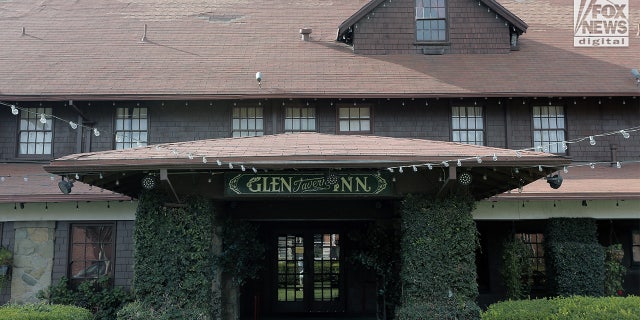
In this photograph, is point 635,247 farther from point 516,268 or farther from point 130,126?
point 130,126

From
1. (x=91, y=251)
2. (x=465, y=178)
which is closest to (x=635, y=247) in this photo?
(x=465, y=178)

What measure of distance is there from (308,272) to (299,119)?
3882 millimetres

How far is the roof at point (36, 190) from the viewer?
12555 mm

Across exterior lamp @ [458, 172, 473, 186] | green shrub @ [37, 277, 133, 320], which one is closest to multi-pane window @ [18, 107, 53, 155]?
green shrub @ [37, 277, 133, 320]

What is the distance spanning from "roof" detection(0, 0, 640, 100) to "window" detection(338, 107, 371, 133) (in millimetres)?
659

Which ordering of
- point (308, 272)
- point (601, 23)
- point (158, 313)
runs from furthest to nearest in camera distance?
1. point (601, 23)
2. point (308, 272)
3. point (158, 313)

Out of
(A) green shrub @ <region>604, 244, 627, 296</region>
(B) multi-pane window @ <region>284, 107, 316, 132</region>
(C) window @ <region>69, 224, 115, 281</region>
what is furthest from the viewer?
(B) multi-pane window @ <region>284, 107, 316, 132</region>

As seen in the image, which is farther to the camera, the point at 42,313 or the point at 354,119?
the point at 354,119

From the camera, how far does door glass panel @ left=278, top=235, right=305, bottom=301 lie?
15.7m

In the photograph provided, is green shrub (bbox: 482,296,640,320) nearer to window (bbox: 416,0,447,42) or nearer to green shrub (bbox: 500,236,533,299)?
green shrub (bbox: 500,236,533,299)

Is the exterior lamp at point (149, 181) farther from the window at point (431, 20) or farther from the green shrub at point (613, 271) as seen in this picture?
the green shrub at point (613, 271)

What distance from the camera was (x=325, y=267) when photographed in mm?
15680

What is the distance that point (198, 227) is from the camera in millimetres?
9367

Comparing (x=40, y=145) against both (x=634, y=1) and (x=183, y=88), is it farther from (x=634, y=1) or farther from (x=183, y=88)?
(x=634, y=1)
